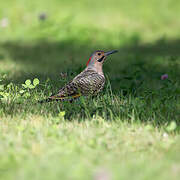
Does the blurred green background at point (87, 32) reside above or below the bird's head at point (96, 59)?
above

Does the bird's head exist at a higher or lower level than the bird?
higher

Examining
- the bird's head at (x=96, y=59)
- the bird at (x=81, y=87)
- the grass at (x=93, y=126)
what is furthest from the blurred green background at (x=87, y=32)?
the bird at (x=81, y=87)

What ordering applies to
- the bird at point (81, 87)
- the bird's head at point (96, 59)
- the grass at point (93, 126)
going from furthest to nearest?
1. the bird's head at point (96, 59)
2. the bird at point (81, 87)
3. the grass at point (93, 126)

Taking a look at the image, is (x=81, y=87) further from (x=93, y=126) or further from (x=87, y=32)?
(x=87, y=32)

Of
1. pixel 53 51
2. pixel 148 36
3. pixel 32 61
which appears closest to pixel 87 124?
pixel 32 61

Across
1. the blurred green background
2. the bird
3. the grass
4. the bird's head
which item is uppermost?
the blurred green background

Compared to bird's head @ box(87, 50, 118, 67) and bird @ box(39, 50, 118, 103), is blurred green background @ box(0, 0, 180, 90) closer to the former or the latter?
bird's head @ box(87, 50, 118, 67)

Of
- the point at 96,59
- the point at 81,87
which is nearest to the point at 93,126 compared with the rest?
the point at 81,87

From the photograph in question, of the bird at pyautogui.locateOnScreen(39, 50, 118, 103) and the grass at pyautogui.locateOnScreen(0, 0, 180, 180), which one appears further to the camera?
the bird at pyautogui.locateOnScreen(39, 50, 118, 103)

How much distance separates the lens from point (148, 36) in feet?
42.2

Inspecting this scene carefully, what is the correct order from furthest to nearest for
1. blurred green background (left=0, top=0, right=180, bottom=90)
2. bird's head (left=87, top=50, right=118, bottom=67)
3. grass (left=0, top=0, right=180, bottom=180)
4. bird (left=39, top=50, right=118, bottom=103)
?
blurred green background (left=0, top=0, right=180, bottom=90)
bird's head (left=87, top=50, right=118, bottom=67)
bird (left=39, top=50, right=118, bottom=103)
grass (left=0, top=0, right=180, bottom=180)

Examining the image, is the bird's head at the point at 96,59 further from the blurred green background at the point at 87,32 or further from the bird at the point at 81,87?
the blurred green background at the point at 87,32

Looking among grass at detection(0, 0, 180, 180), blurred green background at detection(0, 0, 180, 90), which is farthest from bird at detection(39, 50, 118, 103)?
blurred green background at detection(0, 0, 180, 90)

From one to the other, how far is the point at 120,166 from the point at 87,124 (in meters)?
1.08
